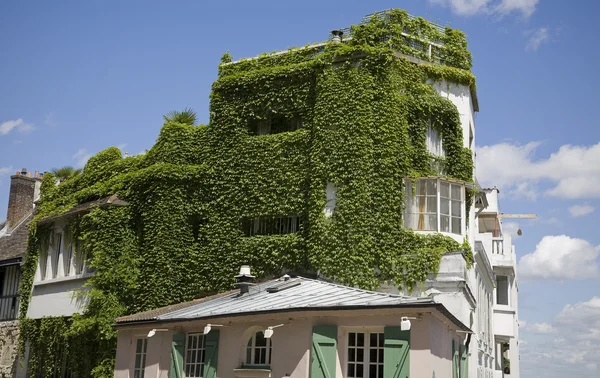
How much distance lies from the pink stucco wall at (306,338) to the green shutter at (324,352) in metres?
0.15

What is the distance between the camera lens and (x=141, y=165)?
1243 inches

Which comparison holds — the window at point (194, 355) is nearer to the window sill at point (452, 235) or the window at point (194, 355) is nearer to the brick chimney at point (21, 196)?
the window sill at point (452, 235)

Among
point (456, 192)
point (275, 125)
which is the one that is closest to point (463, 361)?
point (456, 192)

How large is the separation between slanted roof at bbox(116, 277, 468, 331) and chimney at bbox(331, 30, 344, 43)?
10273 millimetres

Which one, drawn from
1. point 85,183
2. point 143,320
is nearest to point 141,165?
point 85,183

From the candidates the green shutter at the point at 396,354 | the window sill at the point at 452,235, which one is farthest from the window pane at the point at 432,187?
the green shutter at the point at 396,354

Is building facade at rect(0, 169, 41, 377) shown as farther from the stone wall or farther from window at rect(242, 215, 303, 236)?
window at rect(242, 215, 303, 236)

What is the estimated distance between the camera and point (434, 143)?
90.3 feet

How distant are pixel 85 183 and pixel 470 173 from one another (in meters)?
18.3

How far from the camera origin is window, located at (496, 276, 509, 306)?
1529 inches

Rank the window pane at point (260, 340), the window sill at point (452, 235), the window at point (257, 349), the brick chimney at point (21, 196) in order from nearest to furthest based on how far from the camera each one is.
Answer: the window at point (257, 349) → the window pane at point (260, 340) → the window sill at point (452, 235) → the brick chimney at point (21, 196)

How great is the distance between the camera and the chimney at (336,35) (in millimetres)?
28311

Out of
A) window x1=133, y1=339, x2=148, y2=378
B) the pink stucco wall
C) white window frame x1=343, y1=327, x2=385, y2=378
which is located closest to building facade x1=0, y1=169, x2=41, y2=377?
window x1=133, y1=339, x2=148, y2=378

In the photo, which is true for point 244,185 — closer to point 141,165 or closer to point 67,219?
point 141,165
